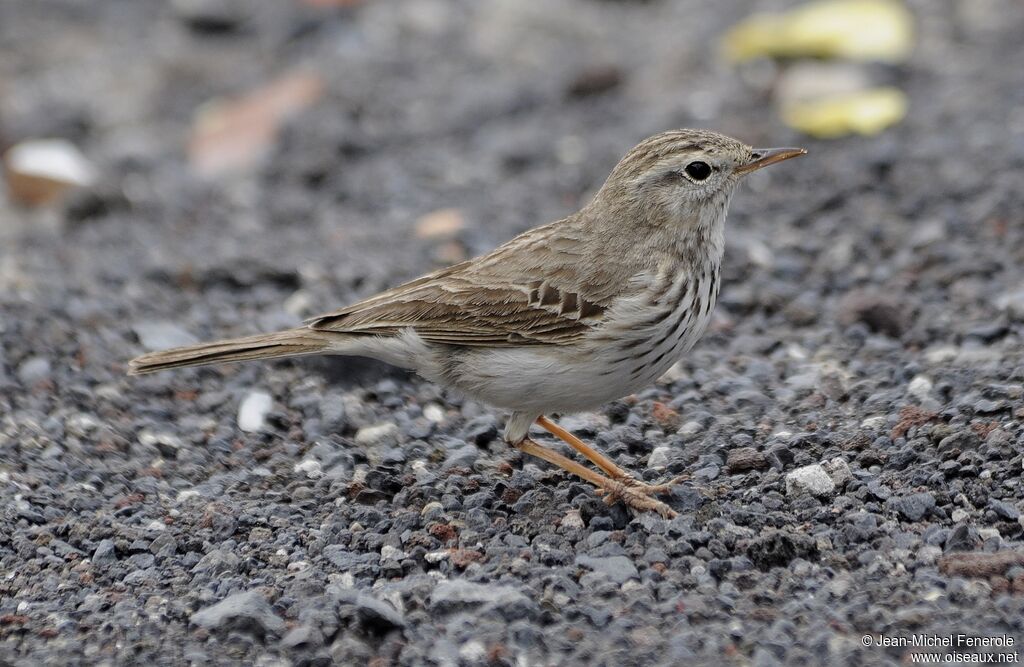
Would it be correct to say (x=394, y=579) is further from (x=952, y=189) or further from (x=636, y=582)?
(x=952, y=189)

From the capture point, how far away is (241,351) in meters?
6.42

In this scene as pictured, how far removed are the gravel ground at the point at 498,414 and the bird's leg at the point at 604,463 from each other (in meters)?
0.15

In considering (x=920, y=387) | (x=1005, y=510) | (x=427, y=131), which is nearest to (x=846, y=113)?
(x=427, y=131)

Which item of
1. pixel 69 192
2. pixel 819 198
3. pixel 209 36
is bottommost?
pixel 69 192

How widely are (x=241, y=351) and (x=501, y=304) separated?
1261 millimetres

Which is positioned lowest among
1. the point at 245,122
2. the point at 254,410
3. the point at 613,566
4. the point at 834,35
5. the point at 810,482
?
the point at 254,410

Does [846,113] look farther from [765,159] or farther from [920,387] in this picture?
[765,159]

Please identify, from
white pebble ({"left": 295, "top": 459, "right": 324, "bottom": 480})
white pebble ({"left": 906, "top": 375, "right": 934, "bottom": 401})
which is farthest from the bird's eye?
white pebble ({"left": 295, "top": 459, "right": 324, "bottom": 480})

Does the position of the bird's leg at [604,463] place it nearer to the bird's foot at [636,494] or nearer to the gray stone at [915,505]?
the bird's foot at [636,494]

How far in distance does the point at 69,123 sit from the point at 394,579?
30.0ft

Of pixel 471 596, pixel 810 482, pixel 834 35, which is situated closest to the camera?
pixel 471 596

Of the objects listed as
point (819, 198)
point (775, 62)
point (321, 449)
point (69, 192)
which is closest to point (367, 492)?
point (321, 449)

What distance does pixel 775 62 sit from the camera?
12.2 meters

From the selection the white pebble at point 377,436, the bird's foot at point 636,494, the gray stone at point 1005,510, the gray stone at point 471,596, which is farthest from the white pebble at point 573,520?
the gray stone at point 1005,510
